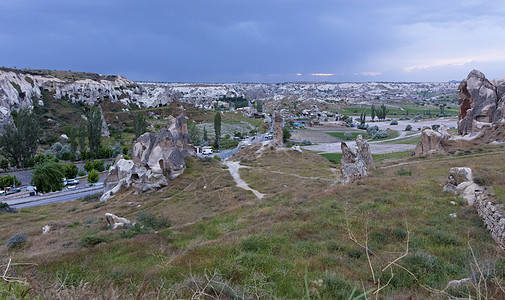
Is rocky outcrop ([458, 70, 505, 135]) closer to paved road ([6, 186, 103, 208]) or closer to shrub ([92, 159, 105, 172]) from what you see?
paved road ([6, 186, 103, 208])

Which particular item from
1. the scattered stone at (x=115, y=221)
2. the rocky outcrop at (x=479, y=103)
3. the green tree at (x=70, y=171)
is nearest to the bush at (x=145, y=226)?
the scattered stone at (x=115, y=221)

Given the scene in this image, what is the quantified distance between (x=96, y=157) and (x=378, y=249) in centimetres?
5656

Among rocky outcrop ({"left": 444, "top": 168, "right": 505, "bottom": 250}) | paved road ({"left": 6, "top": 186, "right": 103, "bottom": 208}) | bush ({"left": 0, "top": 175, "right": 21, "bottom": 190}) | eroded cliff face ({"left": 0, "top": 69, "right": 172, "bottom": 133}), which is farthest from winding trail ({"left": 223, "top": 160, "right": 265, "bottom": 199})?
eroded cliff face ({"left": 0, "top": 69, "right": 172, "bottom": 133})

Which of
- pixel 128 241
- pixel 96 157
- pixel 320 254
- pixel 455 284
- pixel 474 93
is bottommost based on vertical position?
pixel 96 157

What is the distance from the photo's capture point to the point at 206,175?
2733cm

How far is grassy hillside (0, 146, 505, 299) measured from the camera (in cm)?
484

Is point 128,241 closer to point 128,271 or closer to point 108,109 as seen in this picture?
point 128,271

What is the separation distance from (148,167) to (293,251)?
2172 centimetres

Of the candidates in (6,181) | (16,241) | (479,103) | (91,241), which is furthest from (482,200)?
(6,181)

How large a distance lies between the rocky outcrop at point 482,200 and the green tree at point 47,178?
3895 centimetres

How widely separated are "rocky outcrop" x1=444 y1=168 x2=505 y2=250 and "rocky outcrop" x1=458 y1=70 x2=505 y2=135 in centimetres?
2348

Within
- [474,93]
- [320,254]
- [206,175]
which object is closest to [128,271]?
[320,254]

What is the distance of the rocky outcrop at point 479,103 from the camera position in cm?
3111

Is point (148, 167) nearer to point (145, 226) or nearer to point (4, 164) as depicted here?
point (145, 226)
